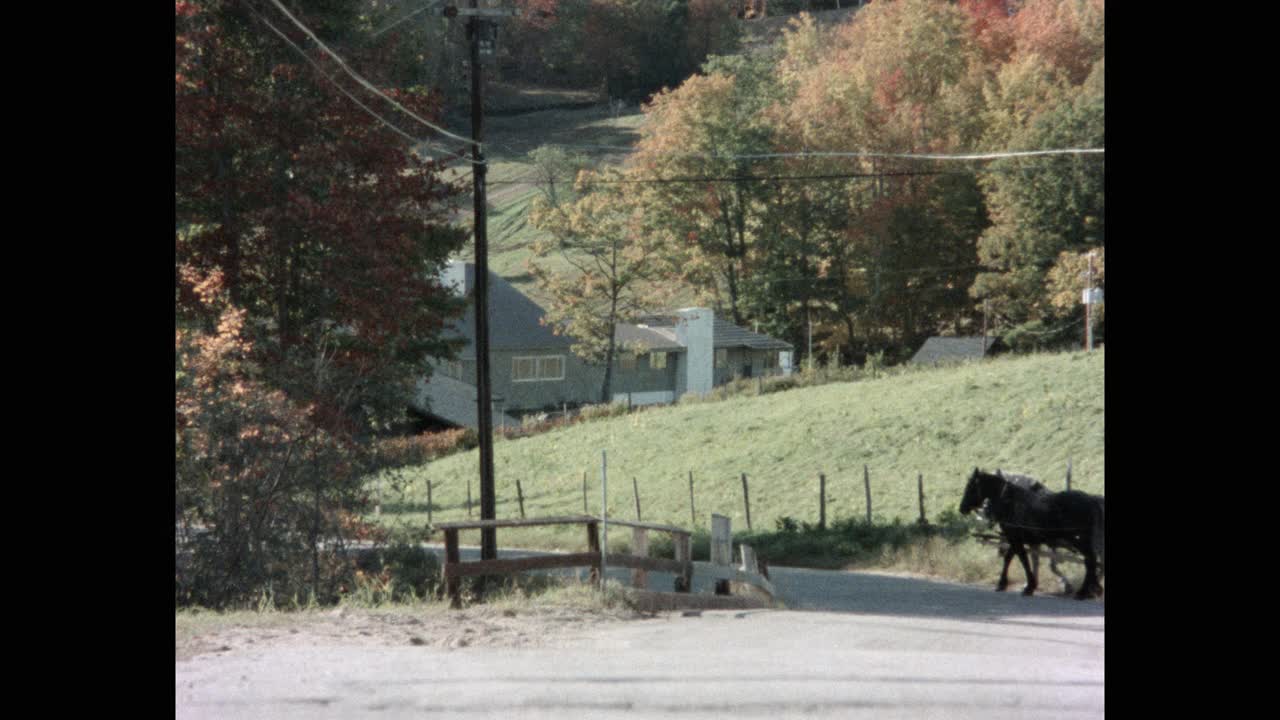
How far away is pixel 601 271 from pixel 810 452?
91.3 ft

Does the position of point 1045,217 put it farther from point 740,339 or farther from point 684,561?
point 684,561

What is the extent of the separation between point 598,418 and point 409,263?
31423 mm

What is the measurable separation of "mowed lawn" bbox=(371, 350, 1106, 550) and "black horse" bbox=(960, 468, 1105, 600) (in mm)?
13190

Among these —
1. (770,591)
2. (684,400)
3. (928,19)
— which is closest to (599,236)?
(684,400)

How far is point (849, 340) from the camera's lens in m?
77.2

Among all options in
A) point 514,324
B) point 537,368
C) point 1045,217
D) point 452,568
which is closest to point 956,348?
point 1045,217

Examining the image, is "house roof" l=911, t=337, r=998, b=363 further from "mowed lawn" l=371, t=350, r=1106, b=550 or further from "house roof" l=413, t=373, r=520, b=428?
"house roof" l=413, t=373, r=520, b=428

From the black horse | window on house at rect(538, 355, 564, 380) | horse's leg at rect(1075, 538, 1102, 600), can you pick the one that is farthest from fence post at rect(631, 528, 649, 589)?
window on house at rect(538, 355, 564, 380)

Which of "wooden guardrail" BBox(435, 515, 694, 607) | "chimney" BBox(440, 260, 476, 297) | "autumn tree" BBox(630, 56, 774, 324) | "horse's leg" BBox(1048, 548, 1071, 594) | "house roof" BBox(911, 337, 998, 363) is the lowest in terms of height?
"horse's leg" BBox(1048, 548, 1071, 594)

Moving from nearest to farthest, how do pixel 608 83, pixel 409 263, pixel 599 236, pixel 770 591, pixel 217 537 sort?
pixel 217 537 → pixel 770 591 → pixel 409 263 → pixel 599 236 → pixel 608 83

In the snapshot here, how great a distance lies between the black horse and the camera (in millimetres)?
18797
